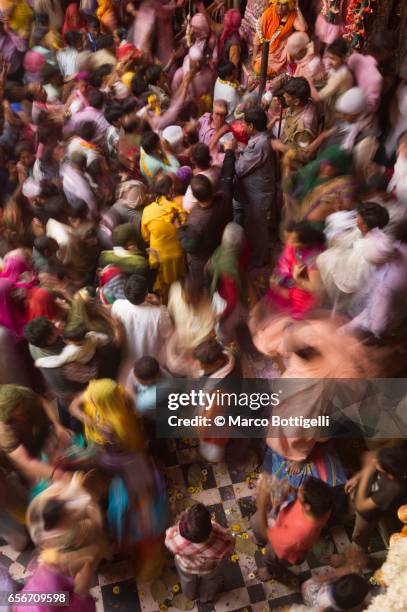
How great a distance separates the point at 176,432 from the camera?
3.66m

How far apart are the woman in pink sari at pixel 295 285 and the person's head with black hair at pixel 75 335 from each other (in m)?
1.24

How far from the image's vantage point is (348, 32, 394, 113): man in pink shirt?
15.2 feet

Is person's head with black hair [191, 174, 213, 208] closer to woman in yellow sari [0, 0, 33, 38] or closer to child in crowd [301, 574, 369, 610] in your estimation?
child in crowd [301, 574, 369, 610]

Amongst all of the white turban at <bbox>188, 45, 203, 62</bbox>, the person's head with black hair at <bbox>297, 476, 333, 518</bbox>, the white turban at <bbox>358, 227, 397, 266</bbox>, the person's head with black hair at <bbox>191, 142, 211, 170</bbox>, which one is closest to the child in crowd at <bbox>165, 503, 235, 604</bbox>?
the person's head with black hair at <bbox>297, 476, 333, 518</bbox>

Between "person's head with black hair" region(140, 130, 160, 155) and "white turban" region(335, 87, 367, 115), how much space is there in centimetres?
160

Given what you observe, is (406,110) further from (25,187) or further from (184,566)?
(184,566)

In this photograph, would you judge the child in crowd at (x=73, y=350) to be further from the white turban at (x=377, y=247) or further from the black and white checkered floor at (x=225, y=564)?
the white turban at (x=377, y=247)

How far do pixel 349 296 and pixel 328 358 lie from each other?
28.2 inches

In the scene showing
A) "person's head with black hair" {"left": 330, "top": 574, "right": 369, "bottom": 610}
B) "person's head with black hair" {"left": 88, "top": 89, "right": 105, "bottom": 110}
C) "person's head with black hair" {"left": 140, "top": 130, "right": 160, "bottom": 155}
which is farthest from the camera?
"person's head with black hair" {"left": 88, "top": 89, "right": 105, "bottom": 110}

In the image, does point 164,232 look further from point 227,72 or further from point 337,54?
point 337,54

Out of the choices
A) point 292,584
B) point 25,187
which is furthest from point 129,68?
point 292,584

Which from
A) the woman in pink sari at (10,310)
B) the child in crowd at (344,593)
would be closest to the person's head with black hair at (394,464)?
the child in crowd at (344,593)

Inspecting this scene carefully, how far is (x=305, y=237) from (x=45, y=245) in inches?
71.9

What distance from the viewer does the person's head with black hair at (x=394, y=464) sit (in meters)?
2.68
